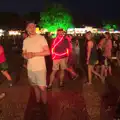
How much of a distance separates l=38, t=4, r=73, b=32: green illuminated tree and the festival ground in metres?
71.6

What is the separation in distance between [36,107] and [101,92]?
7.69ft

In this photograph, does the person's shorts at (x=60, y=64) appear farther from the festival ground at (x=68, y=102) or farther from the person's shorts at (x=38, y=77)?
the person's shorts at (x=38, y=77)

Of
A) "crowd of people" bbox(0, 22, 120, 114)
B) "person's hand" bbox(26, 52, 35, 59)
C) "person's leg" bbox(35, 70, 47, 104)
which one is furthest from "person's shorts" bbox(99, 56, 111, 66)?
"person's hand" bbox(26, 52, 35, 59)

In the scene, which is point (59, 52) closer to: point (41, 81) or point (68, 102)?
point (68, 102)

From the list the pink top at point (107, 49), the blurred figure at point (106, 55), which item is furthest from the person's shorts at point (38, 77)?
the pink top at point (107, 49)

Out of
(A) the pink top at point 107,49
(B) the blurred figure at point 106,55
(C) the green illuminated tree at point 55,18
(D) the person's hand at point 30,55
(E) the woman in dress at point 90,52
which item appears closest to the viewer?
(D) the person's hand at point 30,55

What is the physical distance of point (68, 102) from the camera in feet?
25.9

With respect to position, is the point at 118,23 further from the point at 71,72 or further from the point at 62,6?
the point at 71,72

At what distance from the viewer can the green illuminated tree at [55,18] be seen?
269 ft

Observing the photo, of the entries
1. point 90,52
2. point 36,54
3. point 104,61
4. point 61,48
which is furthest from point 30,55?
point 104,61

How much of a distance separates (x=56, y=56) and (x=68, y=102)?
1.98 meters

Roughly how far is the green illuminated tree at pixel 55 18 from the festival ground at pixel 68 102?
71.6 metres

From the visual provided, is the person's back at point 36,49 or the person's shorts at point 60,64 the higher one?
the person's back at point 36,49

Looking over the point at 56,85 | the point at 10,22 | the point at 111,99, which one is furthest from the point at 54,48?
the point at 10,22
